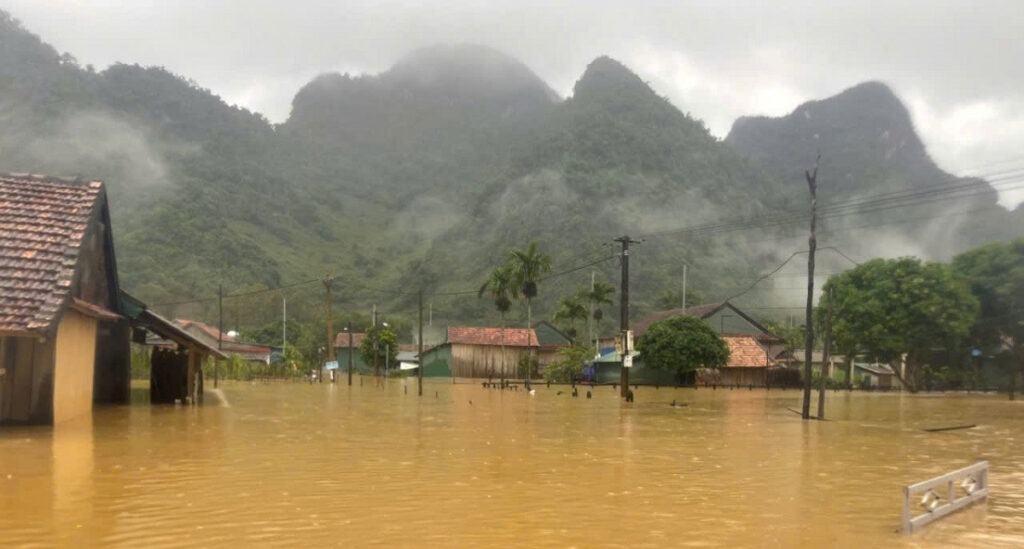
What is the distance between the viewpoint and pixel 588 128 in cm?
13400

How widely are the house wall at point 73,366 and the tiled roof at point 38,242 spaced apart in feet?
2.98

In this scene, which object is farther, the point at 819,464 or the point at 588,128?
the point at 588,128

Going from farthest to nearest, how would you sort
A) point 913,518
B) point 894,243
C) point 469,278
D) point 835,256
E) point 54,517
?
point 894,243 → point 835,256 → point 469,278 → point 913,518 → point 54,517

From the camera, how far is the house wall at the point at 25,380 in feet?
61.0

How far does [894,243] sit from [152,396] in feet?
401

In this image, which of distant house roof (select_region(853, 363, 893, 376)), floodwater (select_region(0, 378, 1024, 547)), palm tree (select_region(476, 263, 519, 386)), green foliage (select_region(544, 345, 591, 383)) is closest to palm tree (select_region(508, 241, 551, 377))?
palm tree (select_region(476, 263, 519, 386))

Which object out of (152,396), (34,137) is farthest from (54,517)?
(34,137)

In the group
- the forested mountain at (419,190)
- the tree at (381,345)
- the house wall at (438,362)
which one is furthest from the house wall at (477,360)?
the forested mountain at (419,190)

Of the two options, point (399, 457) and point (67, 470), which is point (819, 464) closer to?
point (399, 457)

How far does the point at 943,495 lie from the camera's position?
42.2 feet

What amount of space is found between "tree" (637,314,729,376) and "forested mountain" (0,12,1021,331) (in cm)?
3142

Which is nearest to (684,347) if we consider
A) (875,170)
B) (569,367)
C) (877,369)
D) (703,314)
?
(569,367)

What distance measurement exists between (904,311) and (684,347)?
1374 cm

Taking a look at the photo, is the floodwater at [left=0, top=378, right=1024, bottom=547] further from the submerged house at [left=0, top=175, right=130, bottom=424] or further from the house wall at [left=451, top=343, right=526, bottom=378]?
the house wall at [left=451, top=343, right=526, bottom=378]
